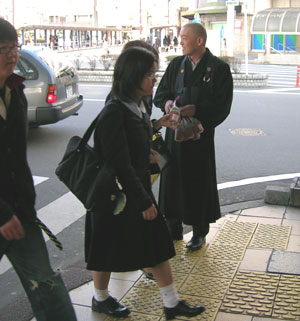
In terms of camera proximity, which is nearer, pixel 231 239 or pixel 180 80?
pixel 180 80

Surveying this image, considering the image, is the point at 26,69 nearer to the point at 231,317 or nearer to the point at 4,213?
the point at 231,317

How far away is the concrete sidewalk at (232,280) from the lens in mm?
3396

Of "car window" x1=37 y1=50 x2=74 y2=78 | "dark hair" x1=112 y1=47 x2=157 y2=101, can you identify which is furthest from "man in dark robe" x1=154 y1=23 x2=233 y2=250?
"car window" x1=37 y1=50 x2=74 y2=78

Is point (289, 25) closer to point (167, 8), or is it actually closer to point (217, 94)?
point (217, 94)

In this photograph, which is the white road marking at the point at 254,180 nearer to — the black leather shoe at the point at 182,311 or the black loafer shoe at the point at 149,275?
the black loafer shoe at the point at 149,275

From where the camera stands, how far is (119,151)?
9.39ft

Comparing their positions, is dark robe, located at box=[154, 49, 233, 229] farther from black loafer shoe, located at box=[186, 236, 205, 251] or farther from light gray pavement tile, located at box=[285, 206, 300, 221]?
light gray pavement tile, located at box=[285, 206, 300, 221]

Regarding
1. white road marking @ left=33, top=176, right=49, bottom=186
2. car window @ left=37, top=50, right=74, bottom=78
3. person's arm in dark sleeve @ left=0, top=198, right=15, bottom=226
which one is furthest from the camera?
car window @ left=37, top=50, right=74, bottom=78

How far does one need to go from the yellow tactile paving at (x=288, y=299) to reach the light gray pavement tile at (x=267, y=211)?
1.48 m

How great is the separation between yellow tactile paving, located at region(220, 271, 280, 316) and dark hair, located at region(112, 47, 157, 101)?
156 centimetres

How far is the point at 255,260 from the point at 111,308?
4.62ft

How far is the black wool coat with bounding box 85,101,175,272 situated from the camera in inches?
113

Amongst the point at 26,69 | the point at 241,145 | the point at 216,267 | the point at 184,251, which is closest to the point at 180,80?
the point at 184,251

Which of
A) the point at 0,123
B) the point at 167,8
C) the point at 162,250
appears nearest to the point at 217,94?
the point at 162,250
